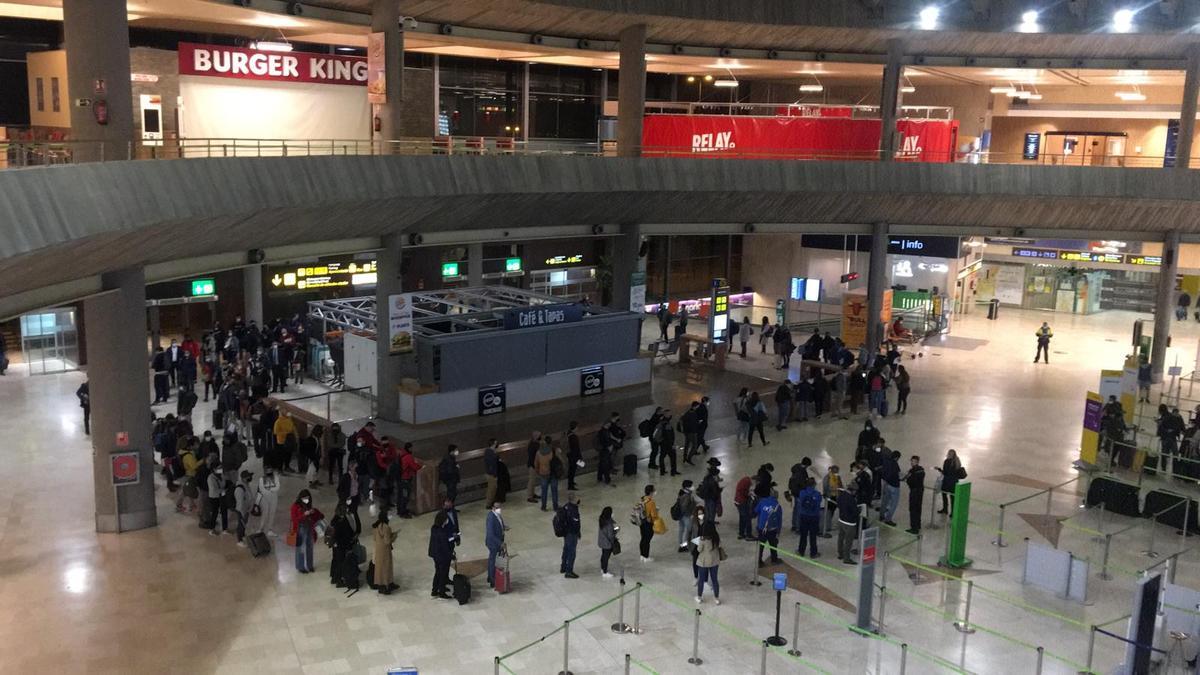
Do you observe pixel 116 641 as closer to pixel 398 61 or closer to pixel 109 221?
pixel 109 221

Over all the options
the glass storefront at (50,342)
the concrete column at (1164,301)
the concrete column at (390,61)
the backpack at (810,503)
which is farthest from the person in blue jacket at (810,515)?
the glass storefront at (50,342)

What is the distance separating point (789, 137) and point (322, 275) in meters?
15.4

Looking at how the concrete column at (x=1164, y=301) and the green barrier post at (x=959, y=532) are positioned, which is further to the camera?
the concrete column at (x=1164, y=301)

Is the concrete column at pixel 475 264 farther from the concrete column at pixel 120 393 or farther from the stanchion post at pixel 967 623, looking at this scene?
the stanchion post at pixel 967 623

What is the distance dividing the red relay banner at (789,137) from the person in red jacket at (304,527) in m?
15.4

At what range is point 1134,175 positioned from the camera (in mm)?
26062

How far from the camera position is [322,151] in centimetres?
2159

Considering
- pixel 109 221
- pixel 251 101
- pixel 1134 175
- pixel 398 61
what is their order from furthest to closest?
pixel 1134 175 → pixel 398 61 → pixel 251 101 → pixel 109 221

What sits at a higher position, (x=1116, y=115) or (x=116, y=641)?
(x=1116, y=115)

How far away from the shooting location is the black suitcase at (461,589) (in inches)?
532

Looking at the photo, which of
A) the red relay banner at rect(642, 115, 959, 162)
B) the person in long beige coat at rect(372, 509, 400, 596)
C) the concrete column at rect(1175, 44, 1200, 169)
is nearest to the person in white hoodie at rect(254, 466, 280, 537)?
the person in long beige coat at rect(372, 509, 400, 596)

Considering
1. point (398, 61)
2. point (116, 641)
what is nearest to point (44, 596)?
point (116, 641)

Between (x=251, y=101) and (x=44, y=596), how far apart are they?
10.2m

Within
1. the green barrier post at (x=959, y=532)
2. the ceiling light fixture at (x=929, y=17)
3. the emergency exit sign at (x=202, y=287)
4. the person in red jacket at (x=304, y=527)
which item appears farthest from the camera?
the emergency exit sign at (x=202, y=287)
